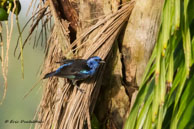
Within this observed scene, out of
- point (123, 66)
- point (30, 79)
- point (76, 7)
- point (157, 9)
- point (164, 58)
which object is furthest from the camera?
point (30, 79)

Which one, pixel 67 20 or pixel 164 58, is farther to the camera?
pixel 67 20

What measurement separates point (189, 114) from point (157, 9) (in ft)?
3.53

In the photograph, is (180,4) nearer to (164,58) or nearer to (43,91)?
(164,58)

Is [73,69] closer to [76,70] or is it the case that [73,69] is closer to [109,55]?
[76,70]

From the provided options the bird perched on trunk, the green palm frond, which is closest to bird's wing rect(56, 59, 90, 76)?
the bird perched on trunk

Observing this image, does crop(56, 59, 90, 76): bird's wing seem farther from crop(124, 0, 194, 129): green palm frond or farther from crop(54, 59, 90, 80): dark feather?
crop(124, 0, 194, 129): green palm frond

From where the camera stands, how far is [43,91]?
3383mm

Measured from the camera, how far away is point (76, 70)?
3205mm

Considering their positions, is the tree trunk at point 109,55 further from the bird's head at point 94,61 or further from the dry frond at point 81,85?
the bird's head at point 94,61

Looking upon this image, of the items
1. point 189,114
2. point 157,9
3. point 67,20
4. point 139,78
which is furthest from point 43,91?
point 189,114

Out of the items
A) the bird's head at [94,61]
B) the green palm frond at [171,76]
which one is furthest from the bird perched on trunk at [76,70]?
the green palm frond at [171,76]

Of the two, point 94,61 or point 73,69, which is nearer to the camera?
point 94,61

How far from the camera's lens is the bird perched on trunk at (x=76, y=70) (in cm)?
302

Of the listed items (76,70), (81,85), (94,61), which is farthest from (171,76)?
(76,70)
